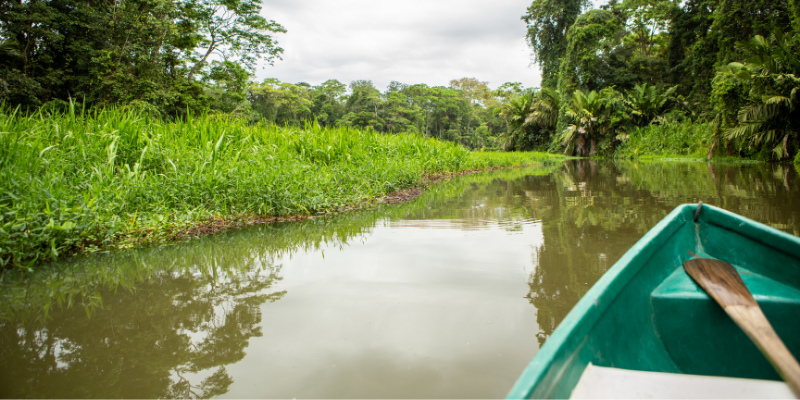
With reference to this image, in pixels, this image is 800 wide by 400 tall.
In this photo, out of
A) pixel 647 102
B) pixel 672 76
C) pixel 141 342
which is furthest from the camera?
pixel 672 76

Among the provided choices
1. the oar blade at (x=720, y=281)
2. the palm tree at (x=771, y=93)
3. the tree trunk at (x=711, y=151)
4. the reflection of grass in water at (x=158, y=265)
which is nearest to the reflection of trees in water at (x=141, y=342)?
the reflection of grass in water at (x=158, y=265)

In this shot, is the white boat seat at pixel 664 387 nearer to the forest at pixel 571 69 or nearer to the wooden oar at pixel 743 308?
the wooden oar at pixel 743 308

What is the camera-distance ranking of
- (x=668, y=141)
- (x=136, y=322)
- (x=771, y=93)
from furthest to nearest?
(x=668, y=141), (x=771, y=93), (x=136, y=322)

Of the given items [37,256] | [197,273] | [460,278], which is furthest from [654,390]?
[37,256]

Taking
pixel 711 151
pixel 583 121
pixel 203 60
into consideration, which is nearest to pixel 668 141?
pixel 583 121

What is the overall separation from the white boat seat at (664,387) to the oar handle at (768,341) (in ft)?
0.21

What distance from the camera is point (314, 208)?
4016 mm

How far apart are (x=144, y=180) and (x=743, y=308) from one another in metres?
4.09

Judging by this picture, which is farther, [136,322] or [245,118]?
[245,118]

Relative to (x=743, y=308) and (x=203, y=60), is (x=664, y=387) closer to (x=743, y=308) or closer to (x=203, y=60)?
(x=743, y=308)

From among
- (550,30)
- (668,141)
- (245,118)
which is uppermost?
(550,30)

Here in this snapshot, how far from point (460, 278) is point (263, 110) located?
39219 mm

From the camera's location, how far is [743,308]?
3.84 ft

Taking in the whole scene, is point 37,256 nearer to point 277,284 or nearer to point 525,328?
point 277,284
